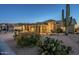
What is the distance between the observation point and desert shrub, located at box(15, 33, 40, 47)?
89.0 inches

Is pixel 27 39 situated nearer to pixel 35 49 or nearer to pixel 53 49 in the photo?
pixel 35 49

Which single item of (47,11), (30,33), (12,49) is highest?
(47,11)

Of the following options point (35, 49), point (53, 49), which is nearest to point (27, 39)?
point (35, 49)

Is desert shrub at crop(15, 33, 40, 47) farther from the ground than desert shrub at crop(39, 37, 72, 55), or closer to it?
farther from the ground

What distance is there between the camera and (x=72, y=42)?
225 cm

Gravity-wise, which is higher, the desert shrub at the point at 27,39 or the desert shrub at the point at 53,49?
the desert shrub at the point at 27,39

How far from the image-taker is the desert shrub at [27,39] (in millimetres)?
2262

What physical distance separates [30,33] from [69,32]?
38 cm

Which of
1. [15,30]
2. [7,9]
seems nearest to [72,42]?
[15,30]

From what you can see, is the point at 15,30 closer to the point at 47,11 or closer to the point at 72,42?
the point at 47,11

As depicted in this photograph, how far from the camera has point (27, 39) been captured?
7.46ft

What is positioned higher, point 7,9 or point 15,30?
point 7,9
